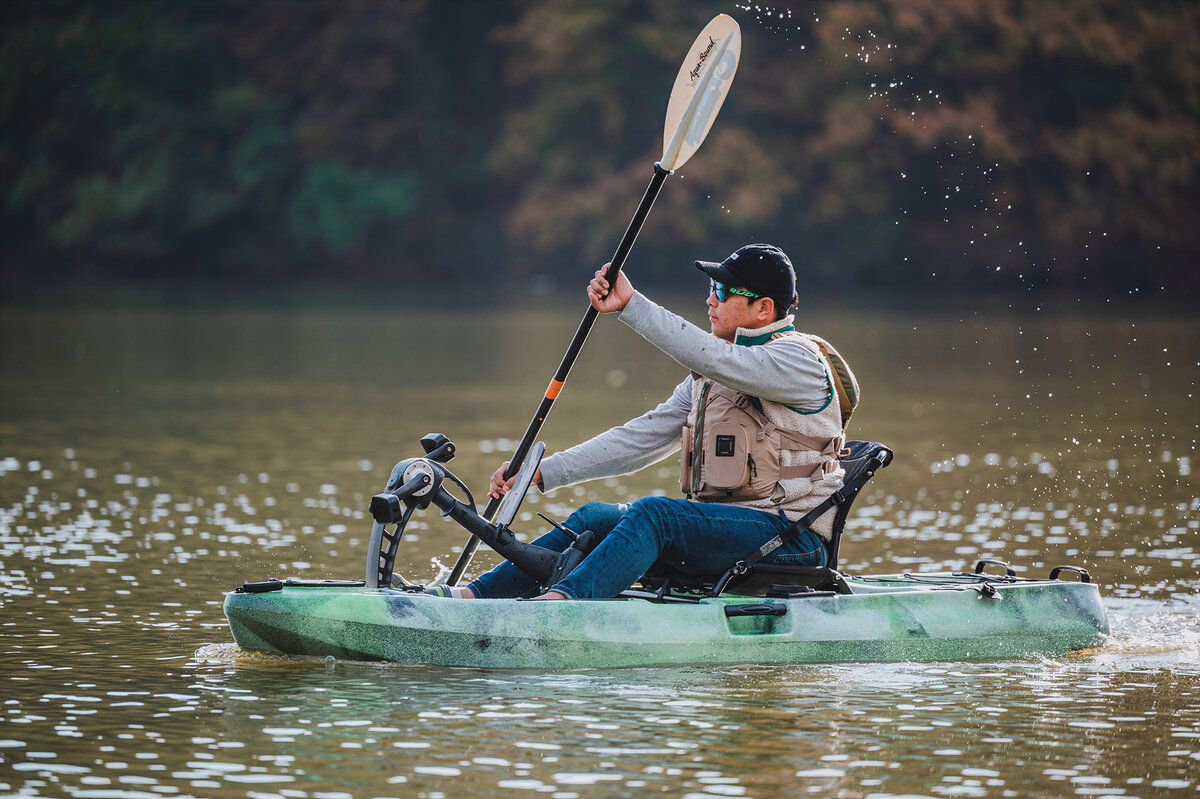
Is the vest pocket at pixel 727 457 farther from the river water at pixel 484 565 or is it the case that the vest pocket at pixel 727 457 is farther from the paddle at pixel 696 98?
the paddle at pixel 696 98

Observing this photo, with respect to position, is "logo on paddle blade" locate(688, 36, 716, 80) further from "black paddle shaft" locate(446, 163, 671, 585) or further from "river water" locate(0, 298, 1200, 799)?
"river water" locate(0, 298, 1200, 799)

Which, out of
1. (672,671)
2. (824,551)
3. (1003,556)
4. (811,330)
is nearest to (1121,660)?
(824,551)

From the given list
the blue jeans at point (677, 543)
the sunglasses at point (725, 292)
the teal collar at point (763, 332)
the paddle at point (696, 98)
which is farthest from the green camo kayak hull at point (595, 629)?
the sunglasses at point (725, 292)

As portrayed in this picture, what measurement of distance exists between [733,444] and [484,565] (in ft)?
10.4

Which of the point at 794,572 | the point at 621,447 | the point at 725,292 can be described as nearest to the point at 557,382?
the point at 621,447

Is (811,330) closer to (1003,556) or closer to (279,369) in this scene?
(279,369)

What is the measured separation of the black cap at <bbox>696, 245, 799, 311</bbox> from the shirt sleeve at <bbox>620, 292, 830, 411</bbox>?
241 millimetres

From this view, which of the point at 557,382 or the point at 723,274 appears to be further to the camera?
the point at 557,382

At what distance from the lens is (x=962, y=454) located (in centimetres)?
1530

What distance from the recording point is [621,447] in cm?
766

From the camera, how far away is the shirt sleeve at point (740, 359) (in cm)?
689

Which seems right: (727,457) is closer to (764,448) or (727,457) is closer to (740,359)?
(764,448)

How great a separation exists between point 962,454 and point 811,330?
14248mm

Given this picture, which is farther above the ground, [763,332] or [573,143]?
[573,143]
